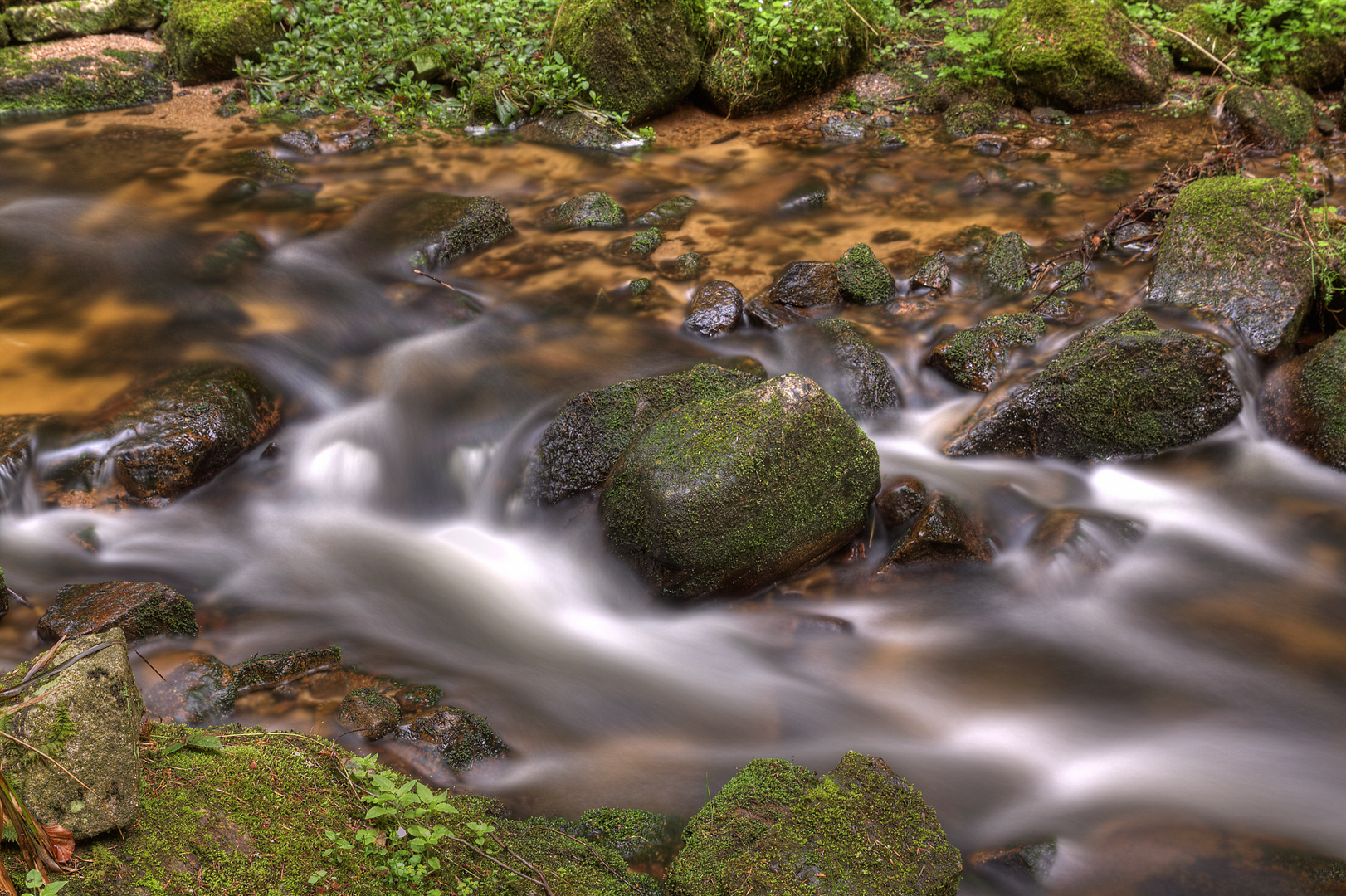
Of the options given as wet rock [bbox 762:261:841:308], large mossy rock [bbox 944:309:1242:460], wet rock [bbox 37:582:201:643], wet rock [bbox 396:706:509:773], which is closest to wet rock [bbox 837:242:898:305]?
wet rock [bbox 762:261:841:308]

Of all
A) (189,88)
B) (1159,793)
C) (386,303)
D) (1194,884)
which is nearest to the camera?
(1194,884)

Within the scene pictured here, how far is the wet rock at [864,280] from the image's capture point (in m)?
6.35

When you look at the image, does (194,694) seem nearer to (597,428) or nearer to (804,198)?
(597,428)

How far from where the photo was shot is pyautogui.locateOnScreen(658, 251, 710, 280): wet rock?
6824 mm

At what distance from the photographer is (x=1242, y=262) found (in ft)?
18.1

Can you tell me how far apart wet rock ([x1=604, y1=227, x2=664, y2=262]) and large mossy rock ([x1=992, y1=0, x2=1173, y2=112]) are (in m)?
4.92

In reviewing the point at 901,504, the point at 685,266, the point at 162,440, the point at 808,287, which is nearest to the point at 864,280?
the point at 808,287

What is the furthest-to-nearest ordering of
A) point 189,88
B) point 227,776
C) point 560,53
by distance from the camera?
point 189,88
point 560,53
point 227,776

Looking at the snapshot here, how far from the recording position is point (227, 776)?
2055 millimetres

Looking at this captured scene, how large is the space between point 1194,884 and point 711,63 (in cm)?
894

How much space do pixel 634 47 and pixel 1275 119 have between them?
20.8 feet

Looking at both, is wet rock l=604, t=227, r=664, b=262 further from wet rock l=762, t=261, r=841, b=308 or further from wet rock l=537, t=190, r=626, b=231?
wet rock l=762, t=261, r=841, b=308

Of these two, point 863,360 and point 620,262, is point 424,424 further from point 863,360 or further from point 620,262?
point 863,360

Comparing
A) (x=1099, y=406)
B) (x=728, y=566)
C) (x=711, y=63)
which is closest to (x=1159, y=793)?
(x=728, y=566)
